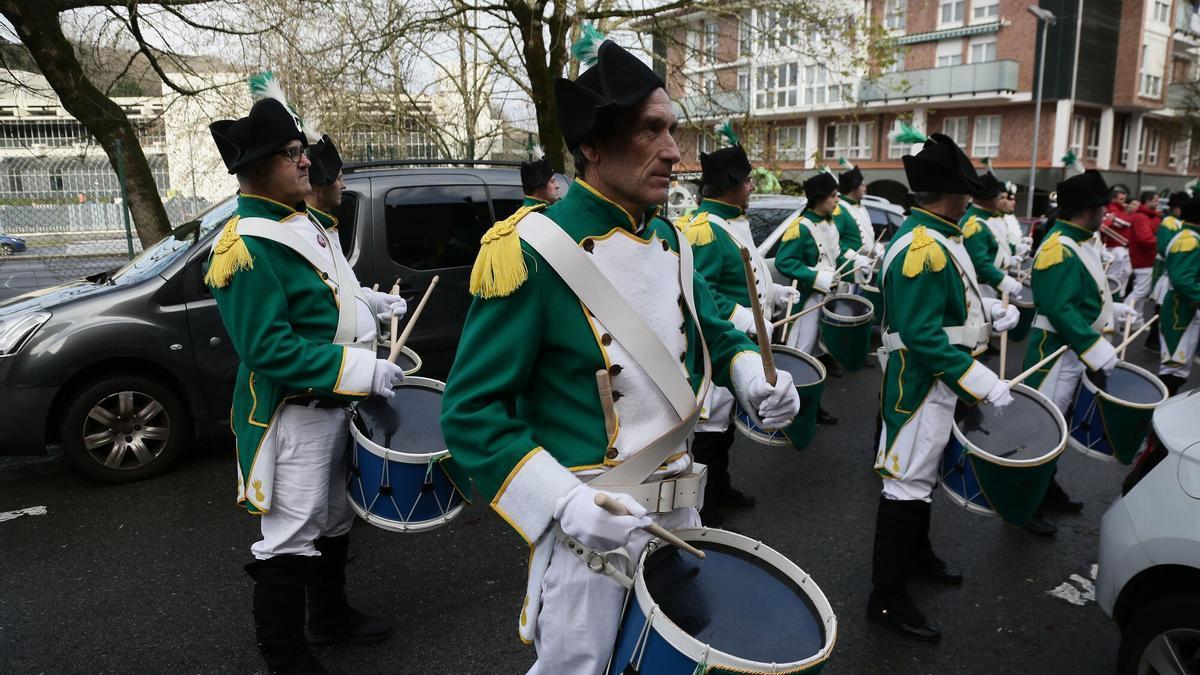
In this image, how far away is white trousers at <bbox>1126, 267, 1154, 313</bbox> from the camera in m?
11.7

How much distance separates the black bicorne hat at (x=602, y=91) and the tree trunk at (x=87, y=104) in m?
8.36

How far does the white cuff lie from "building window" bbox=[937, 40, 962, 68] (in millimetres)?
43336

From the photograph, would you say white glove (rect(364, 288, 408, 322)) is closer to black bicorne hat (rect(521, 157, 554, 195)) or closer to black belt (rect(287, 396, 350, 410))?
black belt (rect(287, 396, 350, 410))

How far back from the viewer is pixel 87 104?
8.38 meters

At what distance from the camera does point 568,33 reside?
1194 cm

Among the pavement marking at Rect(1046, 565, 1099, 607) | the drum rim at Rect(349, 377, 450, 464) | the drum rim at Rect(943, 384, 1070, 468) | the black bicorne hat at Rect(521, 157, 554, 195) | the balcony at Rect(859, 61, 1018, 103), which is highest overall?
the balcony at Rect(859, 61, 1018, 103)

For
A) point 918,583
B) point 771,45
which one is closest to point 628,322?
point 918,583

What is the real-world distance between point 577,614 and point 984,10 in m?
44.0

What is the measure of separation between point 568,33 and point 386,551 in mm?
9328

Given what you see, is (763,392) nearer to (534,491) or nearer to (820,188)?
(534,491)

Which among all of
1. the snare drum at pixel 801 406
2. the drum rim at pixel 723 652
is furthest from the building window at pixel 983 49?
the drum rim at pixel 723 652

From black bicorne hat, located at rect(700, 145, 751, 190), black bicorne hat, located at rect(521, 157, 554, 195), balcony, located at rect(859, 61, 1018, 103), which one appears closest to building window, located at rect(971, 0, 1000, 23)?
balcony, located at rect(859, 61, 1018, 103)

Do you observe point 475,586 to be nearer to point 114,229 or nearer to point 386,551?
point 386,551

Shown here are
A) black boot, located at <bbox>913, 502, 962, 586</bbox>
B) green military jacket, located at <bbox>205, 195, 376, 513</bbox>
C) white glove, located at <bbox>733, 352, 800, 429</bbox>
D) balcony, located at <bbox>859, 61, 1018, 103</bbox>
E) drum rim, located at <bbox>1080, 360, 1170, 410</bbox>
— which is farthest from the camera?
balcony, located at <bbox>859, 61, 1018, 103</bbox>
